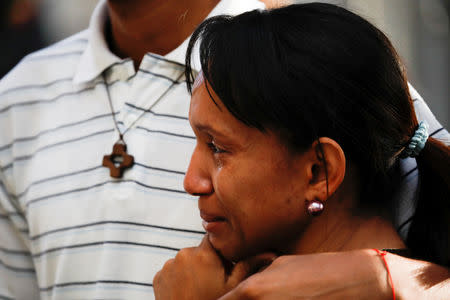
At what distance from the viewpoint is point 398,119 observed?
1.74 meters

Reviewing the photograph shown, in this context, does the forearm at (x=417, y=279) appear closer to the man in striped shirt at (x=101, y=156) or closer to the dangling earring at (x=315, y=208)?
the dangling earring at (x=315, y=208)

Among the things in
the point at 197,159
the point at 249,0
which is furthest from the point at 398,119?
the point at 249,0

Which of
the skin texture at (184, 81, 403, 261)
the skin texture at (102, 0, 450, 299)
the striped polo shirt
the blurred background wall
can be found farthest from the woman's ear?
the blurred background wall

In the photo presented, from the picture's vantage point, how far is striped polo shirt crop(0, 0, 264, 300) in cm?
218

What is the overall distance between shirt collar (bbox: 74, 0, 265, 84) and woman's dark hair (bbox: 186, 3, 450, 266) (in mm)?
441

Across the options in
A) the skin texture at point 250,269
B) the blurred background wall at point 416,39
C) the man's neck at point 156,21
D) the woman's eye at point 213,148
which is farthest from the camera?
the blurred background wall at point 416,39

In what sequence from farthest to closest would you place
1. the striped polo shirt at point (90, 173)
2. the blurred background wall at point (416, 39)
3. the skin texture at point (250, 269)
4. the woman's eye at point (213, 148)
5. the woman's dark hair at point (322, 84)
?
the blurred background wall at point (416, 39) → the striped polo shirt at point (90, 173) → the woman's eye at point (213, 148) → the woman's dark hair at point (322, 84) → the skin texture at point (250, 269)

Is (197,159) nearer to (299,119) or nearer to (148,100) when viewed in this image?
(299,119)

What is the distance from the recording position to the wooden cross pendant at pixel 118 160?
7.30 ft

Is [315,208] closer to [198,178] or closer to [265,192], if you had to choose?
[265,192]

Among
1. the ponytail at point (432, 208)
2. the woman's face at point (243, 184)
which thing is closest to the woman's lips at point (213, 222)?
the woman's face at point (243, 184)

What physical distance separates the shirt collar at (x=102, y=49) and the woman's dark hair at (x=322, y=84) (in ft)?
1.45

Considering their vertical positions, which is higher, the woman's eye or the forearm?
the woman's eye

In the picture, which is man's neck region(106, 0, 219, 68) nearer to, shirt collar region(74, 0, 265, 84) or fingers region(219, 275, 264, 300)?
shirt collar region(74, 0, 265, 84)
